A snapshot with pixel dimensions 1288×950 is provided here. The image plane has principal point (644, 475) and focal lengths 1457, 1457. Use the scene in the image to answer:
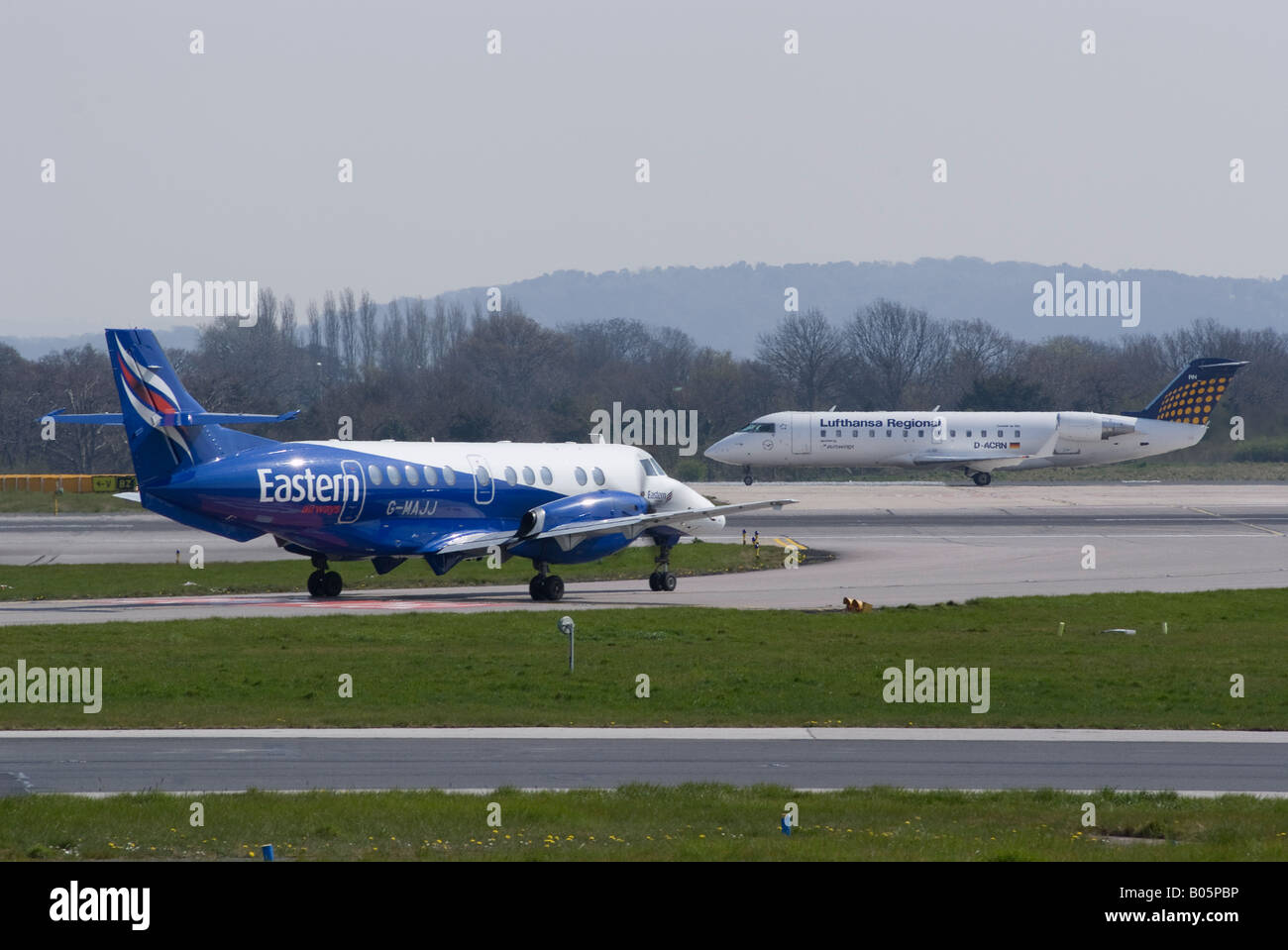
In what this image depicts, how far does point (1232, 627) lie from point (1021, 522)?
29.2m

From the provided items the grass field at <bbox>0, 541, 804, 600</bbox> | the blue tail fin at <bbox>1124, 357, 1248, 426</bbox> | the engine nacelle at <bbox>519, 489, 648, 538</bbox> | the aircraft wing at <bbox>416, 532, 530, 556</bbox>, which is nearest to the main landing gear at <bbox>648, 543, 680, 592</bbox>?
the engine nacelle at <bbox>519, 489, 648, 538</bbox>

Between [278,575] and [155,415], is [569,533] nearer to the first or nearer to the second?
[278,575]

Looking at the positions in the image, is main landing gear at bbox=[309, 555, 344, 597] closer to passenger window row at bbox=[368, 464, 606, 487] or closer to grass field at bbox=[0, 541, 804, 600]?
grass field at bbox=[0, 541, 804, 600]

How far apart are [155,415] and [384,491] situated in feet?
18.9

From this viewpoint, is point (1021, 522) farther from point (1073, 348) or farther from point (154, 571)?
point (1073, 348)

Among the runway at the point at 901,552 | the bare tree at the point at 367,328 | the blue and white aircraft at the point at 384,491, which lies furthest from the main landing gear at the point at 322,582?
the bare tree at the point at 367,328

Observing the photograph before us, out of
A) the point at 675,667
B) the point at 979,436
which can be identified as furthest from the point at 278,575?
the point at 979,436

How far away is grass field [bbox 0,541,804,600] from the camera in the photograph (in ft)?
129

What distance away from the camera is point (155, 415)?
32031mm

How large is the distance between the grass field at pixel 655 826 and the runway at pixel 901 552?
18.7 metres

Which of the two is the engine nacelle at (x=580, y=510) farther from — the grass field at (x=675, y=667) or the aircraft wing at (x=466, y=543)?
the grass field at (x=675, y=667)

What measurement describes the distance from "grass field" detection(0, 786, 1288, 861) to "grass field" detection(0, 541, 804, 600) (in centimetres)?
2468

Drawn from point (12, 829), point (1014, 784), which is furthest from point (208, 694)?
point (1014, 784)

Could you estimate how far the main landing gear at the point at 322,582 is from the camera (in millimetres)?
36719
